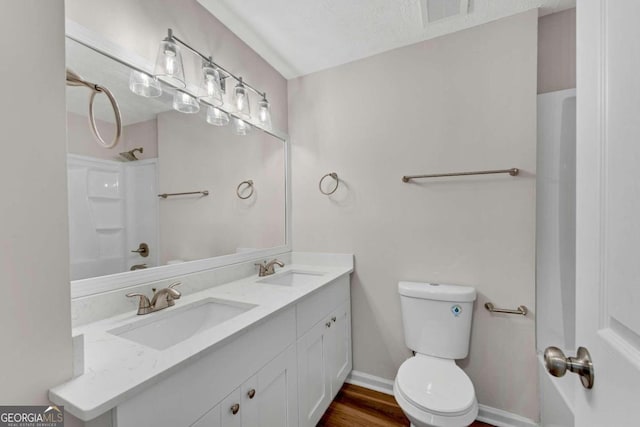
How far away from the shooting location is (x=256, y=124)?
5.74ft

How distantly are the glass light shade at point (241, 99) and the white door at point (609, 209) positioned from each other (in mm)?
1473

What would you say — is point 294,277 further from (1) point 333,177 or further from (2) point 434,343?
(2) point 434,343

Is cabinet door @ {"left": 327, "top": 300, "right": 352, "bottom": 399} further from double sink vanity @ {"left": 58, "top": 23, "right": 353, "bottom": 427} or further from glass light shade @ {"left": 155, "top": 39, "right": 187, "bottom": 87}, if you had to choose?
glass light shade @ {"left": 155, "top": 39, "right": 187, "bottom": 87}

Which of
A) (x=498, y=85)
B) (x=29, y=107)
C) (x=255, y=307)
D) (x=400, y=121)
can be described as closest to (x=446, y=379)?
(x=255, y=307)

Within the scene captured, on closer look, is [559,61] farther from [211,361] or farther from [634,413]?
[211,361]

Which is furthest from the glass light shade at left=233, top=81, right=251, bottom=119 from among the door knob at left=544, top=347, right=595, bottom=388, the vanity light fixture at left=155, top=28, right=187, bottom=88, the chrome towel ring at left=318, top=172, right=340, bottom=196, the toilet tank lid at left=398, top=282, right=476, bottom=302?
the door knob at left=544, top=347, right=595, bottom=388

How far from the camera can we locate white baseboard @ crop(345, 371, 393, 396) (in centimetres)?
177

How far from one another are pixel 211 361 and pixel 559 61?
226cm

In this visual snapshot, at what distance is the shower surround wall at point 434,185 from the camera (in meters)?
1.47

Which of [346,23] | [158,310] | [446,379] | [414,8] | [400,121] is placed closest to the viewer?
[158,310]

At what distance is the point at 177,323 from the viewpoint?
3.63ft

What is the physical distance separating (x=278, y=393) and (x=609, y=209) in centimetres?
121
